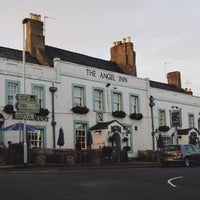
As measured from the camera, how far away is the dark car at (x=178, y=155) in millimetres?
26953

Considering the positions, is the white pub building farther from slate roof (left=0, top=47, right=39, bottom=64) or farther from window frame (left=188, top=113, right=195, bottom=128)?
window frame (left=188, top=113, right=195, bottom=128)

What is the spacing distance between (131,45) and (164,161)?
1739cm

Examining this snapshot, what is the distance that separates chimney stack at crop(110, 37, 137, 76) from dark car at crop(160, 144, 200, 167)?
48.6ft

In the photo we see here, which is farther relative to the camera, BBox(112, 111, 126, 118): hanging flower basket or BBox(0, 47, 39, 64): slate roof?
BBox(112, 111, 126, 118): hanging flower basket

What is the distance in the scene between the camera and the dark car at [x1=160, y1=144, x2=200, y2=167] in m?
27.0

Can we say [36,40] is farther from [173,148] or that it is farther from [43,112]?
[173,148]

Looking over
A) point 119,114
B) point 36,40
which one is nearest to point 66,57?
point 36,40

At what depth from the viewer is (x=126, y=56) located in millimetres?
41688

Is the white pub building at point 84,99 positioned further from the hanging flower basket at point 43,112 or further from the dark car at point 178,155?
the dark car at point 178,155

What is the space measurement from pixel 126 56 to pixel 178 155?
16.9 metres

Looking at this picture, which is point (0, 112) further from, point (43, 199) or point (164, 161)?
point (43, 199)

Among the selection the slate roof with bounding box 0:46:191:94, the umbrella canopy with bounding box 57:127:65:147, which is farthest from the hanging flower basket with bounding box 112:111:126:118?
the umbrella canopy with bounding box 57:127:65:147

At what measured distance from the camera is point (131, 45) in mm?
41688

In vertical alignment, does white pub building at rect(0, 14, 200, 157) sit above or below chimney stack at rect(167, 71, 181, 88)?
below
